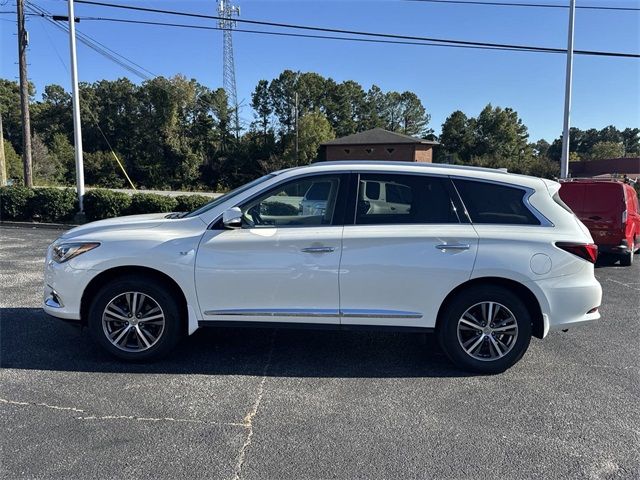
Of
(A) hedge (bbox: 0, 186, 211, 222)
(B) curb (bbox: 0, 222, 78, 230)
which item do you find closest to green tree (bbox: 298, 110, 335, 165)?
(A) hedge (bbox: 0, 186, 211, 222)

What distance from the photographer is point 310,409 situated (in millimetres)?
3619

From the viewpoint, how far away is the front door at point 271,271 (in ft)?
13.6

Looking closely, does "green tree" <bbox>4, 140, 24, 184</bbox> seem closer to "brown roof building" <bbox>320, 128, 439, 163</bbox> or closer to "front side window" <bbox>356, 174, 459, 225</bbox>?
"brown roof building" <bbox>320, 128, 439, 163</bbox>

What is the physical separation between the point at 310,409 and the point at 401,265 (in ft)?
4.54

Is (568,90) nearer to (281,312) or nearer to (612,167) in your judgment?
(281,312)

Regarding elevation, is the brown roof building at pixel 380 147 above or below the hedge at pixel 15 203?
above

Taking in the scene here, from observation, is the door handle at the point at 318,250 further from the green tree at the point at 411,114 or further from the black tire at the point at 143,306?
the green tree at the point at 411,114

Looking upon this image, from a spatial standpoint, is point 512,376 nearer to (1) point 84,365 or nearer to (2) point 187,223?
(2) point 187,223

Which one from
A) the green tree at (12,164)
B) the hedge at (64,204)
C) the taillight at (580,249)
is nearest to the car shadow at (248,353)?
the taillight at (580,249)

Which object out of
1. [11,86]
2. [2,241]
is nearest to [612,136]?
[11,86]

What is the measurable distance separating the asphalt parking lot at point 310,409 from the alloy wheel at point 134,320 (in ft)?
0.77

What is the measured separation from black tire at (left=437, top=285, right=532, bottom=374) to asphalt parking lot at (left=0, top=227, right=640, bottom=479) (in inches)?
6.5

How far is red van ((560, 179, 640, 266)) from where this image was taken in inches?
372

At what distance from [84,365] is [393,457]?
2853 mm
